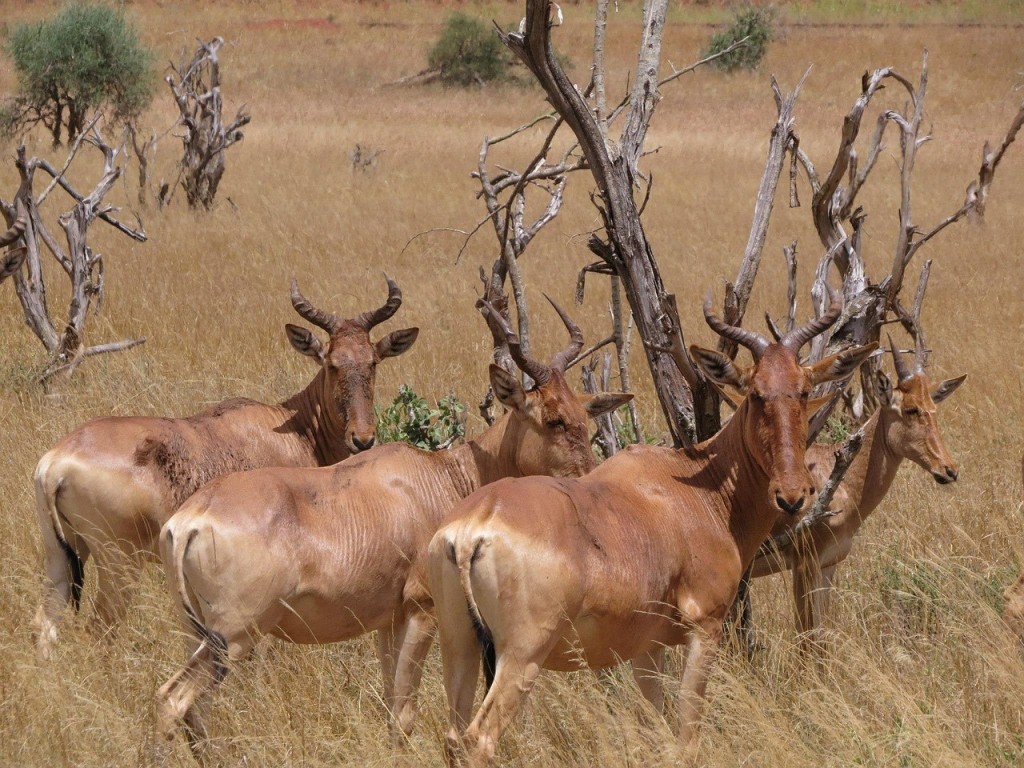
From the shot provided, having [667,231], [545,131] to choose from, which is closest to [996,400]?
[667,231]

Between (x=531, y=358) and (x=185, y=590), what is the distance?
180 centimetres

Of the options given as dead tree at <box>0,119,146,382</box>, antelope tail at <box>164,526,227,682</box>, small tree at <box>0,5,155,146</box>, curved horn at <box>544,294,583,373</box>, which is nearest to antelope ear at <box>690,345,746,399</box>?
curved horn at <box>544,294,583,373</box>

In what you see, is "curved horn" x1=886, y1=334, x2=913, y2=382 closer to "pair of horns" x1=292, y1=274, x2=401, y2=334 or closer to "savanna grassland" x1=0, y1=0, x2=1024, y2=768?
"savanna grassland" x1=0, y1=0, x2=1024, y2=768

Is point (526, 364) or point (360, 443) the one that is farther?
point (360, 443)

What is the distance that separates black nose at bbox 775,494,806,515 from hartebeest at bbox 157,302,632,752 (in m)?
1.16

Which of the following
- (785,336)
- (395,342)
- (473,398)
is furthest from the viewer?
(473,398)

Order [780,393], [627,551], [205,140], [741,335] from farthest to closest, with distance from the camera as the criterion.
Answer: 1. [205,140]
2. [741,335]
3. [780,393]
4. [627,551]

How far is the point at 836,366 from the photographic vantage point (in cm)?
505

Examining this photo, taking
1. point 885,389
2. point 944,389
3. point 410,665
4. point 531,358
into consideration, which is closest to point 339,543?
point 410,665

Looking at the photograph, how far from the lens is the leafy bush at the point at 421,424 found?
24.8 ft

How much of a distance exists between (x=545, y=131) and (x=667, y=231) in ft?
44.3

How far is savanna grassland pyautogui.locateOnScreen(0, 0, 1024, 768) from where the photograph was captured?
4605 mm

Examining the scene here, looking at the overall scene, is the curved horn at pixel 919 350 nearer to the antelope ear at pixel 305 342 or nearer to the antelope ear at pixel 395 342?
the antelope ear at pixel 395 342

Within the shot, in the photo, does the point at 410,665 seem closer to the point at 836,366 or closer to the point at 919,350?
the point at 836,366
